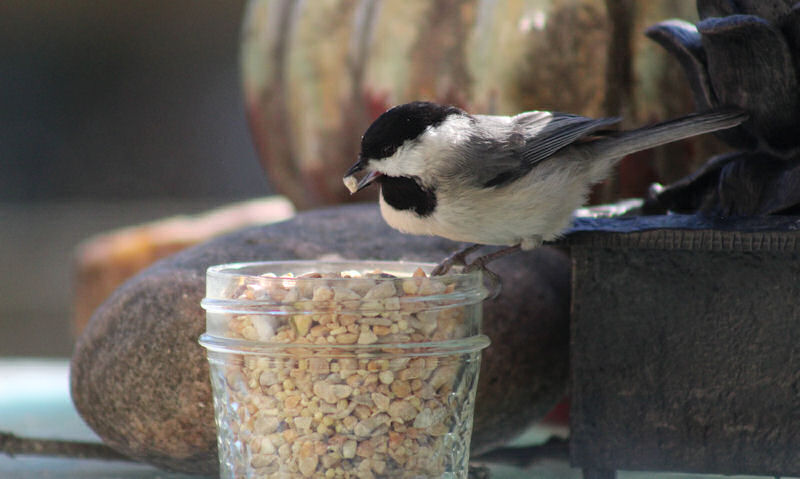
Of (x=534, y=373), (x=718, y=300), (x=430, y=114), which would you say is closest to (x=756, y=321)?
A: (x=718, y=300)

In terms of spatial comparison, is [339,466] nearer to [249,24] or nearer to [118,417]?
[118,417]

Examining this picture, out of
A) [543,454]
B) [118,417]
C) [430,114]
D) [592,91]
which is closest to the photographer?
[430,114]

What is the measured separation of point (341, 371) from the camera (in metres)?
1.80

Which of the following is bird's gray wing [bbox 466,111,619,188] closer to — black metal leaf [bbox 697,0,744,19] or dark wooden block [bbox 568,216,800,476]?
dark wooden block [bbox 568,216,800,476]

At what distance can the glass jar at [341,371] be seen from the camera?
70.7 inches

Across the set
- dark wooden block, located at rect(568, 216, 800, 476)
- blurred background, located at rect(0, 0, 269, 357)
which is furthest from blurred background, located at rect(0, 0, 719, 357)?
dark wooden block, located at rect(568, 216, 800, 476)

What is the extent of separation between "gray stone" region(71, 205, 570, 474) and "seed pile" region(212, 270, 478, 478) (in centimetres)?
55

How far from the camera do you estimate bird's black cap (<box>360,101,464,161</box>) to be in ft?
6.59

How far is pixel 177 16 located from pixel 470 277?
23.9 ft

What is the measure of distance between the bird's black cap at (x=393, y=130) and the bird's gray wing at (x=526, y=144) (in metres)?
0.17

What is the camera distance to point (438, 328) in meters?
1.86

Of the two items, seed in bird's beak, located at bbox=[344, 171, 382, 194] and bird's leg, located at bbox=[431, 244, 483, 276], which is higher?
seed in bird's beak, located at bbox=[344, 171, 382, 194]

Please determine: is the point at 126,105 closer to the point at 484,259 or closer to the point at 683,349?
the point at 484,259

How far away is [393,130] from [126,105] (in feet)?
22.8
